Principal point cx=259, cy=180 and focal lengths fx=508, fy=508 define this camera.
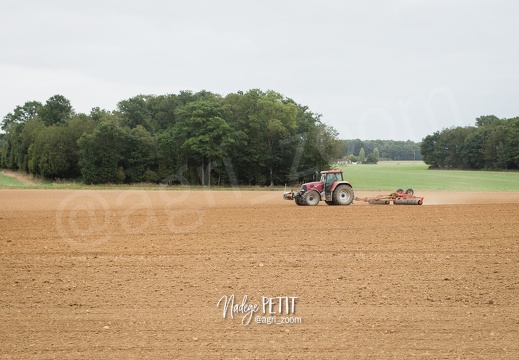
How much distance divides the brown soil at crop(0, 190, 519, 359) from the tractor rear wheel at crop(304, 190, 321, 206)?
7.99 metres

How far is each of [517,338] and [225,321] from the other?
486cm

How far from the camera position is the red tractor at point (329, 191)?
29.2m

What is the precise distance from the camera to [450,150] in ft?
333

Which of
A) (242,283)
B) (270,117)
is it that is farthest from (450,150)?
(242,283)

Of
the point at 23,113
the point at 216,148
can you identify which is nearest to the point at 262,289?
the point at 216,148

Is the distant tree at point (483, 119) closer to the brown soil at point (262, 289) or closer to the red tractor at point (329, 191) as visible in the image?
the red tractor at point (329, 191)

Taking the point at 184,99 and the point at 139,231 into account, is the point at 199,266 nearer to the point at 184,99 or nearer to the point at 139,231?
the point at 139,231

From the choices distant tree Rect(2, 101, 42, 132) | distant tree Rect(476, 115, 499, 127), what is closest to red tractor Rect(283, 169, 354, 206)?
distant tree Rect(476, 115, 499, 127)

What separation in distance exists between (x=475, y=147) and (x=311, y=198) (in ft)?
242

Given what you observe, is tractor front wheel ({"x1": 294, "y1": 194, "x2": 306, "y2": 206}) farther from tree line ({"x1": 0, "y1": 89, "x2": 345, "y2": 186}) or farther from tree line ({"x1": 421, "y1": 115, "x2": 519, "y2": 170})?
tree line ({"x1": 421, "y1": 115, "x2": 519, "y2": 170})

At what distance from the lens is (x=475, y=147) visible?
93.0 m

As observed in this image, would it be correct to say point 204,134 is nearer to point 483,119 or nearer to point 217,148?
point 217,148

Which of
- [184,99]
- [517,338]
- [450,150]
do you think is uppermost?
[184,99]

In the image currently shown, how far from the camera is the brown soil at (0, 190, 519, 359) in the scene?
7.96 meters
